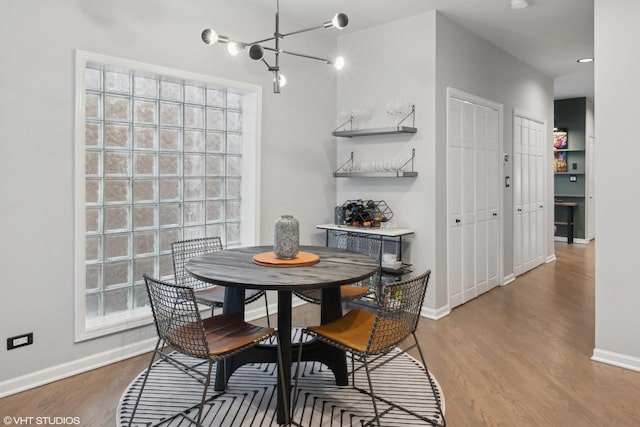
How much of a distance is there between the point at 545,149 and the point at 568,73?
1.14m

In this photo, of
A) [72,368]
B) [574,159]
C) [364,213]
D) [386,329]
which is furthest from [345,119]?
[574,159]

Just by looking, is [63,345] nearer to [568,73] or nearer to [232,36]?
[232,36]

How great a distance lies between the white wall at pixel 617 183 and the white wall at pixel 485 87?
127cm

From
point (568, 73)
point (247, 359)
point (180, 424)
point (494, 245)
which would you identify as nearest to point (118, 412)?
point (180, 424)

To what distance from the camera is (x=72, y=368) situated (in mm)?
2721

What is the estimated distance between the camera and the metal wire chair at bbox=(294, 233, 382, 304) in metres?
2.80

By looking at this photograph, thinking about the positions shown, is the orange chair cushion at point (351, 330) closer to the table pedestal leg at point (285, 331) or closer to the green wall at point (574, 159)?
the table pedestal leg at point (285, 331)

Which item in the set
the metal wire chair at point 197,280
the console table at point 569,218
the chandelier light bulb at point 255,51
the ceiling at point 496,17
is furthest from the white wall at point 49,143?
the console table at point 569,218

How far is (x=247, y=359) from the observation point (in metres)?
2.47

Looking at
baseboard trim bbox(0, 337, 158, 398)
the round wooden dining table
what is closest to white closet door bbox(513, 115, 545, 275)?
the round wooden dining table

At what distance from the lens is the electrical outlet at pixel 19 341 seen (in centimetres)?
247

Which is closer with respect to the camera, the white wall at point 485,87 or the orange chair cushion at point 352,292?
the orange chair cushion at point 352,292

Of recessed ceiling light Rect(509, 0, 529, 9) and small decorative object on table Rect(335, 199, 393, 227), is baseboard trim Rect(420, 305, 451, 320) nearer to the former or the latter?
small decorative object on table Rect(335, 199, 393, 227)

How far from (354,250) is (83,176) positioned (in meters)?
1.95
